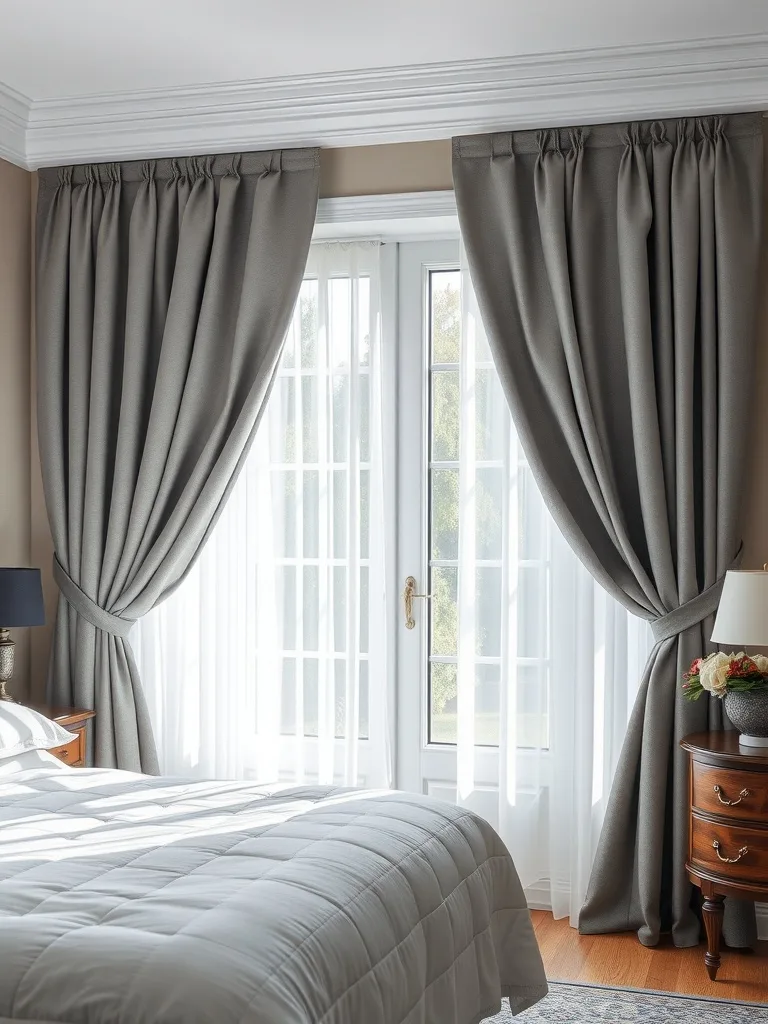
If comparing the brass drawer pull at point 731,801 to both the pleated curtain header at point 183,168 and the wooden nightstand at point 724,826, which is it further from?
the pleated curtain header at point 183,168

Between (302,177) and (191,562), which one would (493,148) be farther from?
(191,562)

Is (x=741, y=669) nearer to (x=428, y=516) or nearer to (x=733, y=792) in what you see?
(x=733, y=792)

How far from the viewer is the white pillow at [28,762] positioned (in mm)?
3328

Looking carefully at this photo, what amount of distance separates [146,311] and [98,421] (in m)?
0.47

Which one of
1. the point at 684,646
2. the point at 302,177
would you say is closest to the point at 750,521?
the point at 684,646

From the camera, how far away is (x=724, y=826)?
3.42 meters

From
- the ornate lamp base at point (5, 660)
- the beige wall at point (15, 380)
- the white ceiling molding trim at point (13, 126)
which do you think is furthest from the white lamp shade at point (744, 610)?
the white ceiling molding trim at point (13, 126)

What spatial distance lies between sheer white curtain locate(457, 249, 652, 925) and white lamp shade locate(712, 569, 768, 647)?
1.73 feet

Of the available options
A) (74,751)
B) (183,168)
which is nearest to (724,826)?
(74,751)

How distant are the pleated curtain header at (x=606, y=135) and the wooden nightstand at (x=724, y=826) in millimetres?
2049

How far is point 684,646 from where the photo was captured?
3.77 metres

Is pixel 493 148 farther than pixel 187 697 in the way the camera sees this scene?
No

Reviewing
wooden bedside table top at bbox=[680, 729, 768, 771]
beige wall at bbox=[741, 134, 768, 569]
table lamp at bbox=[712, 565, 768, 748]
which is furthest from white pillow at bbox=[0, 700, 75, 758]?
beige wall at bbox=[741, 134, 768, 569]

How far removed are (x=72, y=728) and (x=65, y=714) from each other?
58 mm
